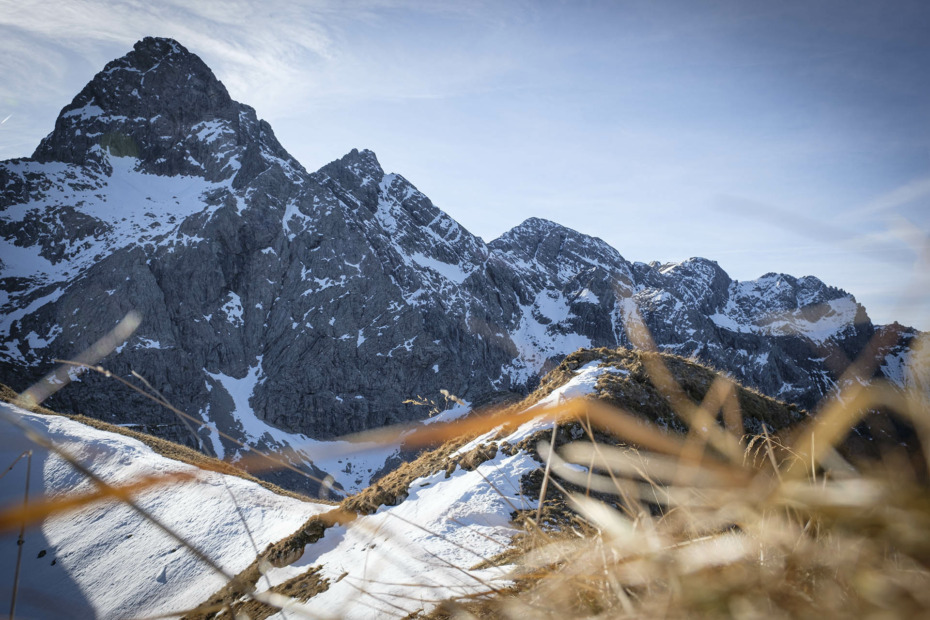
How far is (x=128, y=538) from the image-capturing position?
37.4ft

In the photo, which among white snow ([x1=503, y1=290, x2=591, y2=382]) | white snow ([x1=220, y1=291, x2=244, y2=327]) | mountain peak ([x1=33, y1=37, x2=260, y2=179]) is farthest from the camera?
white snow ([x1=503, y1=290, x2=591, y2=382])

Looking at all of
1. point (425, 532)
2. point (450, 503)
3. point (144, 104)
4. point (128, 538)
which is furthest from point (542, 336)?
point (144, 104)

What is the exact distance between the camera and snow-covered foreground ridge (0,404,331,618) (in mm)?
9391

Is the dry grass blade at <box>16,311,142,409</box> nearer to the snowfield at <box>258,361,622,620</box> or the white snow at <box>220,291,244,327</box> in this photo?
the white snow at <box>220,291,244,327</box>

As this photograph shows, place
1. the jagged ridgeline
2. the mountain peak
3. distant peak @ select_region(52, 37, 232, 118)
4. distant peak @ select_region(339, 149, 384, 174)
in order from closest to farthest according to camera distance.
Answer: the jagged ridgeline → the mountain peak → distant peak @ select_region(52, 37, 232, 118) → distant peak @ select_region(339, 149, 384, 174)

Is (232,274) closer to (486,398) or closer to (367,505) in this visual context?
(486,398)

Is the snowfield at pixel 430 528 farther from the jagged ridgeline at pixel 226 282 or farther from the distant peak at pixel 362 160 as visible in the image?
the distant peak at pixel 362 160

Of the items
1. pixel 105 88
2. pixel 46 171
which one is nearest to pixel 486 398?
pixel 46 171

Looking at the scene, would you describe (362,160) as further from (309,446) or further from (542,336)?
(309,446)

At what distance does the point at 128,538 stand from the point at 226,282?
11231 centimetres

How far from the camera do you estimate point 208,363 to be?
103875mm

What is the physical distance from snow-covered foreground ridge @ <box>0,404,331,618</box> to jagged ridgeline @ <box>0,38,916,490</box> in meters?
79.8

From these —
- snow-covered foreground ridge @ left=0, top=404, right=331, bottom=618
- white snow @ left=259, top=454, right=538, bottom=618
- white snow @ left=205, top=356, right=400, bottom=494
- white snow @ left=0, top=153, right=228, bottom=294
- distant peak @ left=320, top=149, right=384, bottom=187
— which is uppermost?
distant peak @ left=320, top=149, right=384, bottom=187

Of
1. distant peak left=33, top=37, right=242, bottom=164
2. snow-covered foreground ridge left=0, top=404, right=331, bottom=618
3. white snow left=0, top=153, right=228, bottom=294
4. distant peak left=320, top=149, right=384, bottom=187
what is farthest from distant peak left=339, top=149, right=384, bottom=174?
snow-covered foreground ridge left=0, top=404, right=331, bottom=618
